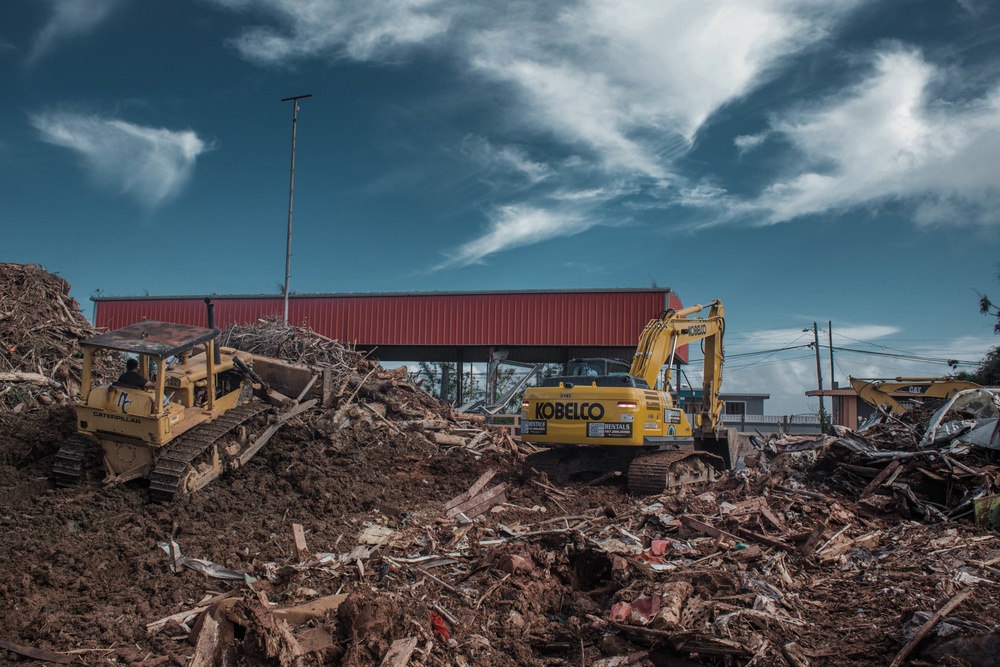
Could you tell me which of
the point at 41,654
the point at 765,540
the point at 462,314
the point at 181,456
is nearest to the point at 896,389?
the point at 765,540

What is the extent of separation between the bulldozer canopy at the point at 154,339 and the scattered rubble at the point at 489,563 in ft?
6.30

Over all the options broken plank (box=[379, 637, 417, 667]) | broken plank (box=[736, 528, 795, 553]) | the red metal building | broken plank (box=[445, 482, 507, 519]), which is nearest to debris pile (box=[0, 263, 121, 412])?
broken plank (box=[445, 482, 507, 519])

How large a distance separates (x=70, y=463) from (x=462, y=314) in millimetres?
20426

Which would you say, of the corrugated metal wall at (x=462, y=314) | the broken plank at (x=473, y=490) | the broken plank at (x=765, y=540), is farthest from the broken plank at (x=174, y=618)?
the corrugated metal wall at (x=462, y=314)

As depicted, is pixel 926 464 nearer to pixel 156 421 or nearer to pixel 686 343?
pixel 686 343

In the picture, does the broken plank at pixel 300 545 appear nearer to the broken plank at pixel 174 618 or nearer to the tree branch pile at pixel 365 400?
the broken plank at pixel 174 618

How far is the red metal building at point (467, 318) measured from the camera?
28.1 meters

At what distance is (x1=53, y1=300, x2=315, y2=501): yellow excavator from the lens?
968 centimetres

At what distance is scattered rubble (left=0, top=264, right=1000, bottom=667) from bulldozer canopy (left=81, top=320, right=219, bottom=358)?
1.92m

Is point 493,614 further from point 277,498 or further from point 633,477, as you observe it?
point 633,477

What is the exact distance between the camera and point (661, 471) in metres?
12.0

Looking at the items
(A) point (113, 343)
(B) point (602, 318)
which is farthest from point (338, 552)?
(B) point (602, 318)

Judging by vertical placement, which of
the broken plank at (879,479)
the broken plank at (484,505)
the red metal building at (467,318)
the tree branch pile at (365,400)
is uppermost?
the red metal building at (467,318)

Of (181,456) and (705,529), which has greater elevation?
(181,456)
